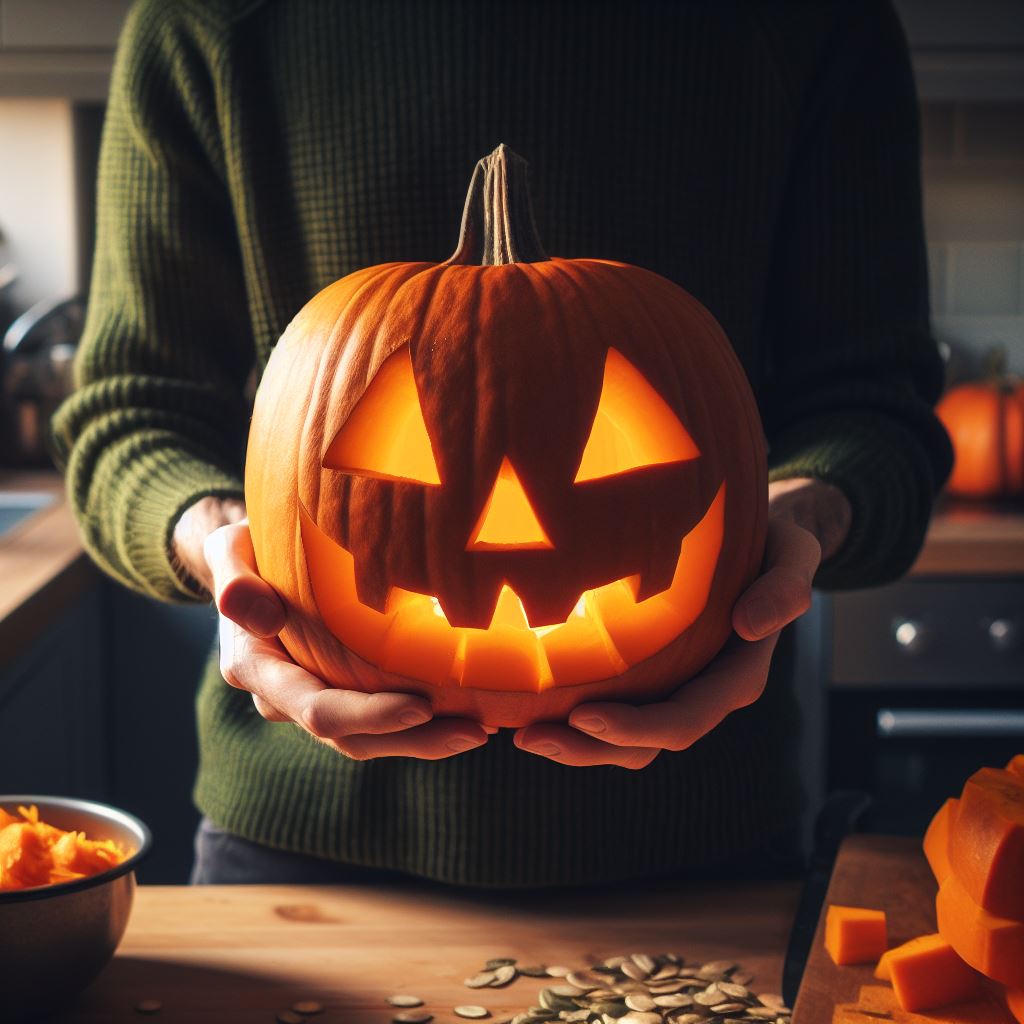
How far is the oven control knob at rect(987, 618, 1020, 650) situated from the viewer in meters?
2.08

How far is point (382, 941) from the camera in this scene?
3.13 ft

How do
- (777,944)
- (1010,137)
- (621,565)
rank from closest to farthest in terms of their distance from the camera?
(621,565) → (777,944) → (1010,137)

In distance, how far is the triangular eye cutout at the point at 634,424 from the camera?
0.73m

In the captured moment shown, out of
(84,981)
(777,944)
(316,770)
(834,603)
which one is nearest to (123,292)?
(316,770)

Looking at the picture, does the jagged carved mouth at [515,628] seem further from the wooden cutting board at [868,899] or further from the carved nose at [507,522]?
the wooden cutting board at [868,899]

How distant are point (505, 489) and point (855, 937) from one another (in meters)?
0.38

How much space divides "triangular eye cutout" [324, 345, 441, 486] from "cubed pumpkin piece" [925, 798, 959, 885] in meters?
0.40

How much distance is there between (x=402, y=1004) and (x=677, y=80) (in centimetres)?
76

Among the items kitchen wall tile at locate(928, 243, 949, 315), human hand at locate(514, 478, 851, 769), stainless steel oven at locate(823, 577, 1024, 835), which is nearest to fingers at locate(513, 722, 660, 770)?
human hand at locate(514, 478, 851, 769)

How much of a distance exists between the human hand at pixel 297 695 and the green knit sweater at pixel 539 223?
273 mm

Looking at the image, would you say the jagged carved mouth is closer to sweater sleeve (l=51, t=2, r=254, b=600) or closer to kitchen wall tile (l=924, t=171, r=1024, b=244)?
sweater sleeve (l=51, t=2, r=254, b=600)

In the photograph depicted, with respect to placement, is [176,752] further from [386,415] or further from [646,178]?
[386,415]

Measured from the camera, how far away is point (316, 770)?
1.09 m

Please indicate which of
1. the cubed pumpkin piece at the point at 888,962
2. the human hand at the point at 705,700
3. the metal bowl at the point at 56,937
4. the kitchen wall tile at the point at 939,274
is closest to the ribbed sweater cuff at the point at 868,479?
the human hand at the point at 705,700
